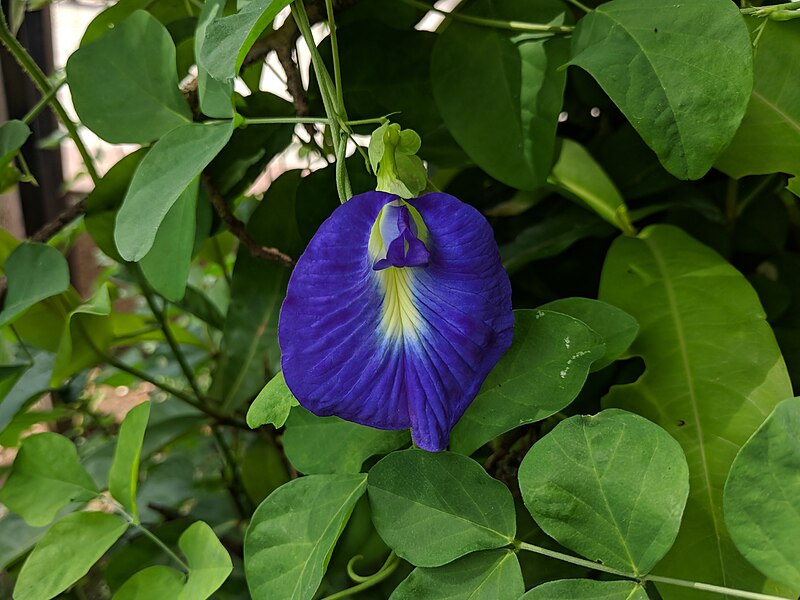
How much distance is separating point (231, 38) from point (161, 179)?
128 mm

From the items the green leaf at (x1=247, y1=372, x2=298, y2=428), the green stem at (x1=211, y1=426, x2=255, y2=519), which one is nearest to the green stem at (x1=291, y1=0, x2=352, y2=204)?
the green leaf at (x1=247, y1=372, x2=298, y2=428)

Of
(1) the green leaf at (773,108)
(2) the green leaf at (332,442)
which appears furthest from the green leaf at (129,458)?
(1) the green leaf at (773,108)

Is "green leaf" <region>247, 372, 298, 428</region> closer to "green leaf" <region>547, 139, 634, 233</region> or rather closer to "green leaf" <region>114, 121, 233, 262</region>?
"green leaf" <region>114, 121, 233, 262</region>

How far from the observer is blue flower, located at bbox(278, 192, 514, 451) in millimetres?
359

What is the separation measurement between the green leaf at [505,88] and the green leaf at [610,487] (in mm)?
208

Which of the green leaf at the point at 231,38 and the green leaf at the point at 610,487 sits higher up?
the green leaf at the point at 231,38

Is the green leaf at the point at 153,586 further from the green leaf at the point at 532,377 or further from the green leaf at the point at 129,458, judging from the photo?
the green leaf at the point at 532,377

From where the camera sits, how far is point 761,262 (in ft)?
2.24

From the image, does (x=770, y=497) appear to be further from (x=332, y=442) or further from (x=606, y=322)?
(x=332, y=442)

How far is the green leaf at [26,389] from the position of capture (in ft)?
2.14

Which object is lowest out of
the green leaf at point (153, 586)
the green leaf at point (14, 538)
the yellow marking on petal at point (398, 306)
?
the green leaf at point (14, 538)

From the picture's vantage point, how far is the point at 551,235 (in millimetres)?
608

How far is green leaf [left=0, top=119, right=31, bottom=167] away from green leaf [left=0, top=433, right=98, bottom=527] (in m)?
0.23

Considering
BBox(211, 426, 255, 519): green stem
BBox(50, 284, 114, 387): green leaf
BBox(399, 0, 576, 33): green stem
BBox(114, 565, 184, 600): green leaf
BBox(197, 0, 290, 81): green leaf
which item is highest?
BBox(197, 0, 290, 81): green leaf
